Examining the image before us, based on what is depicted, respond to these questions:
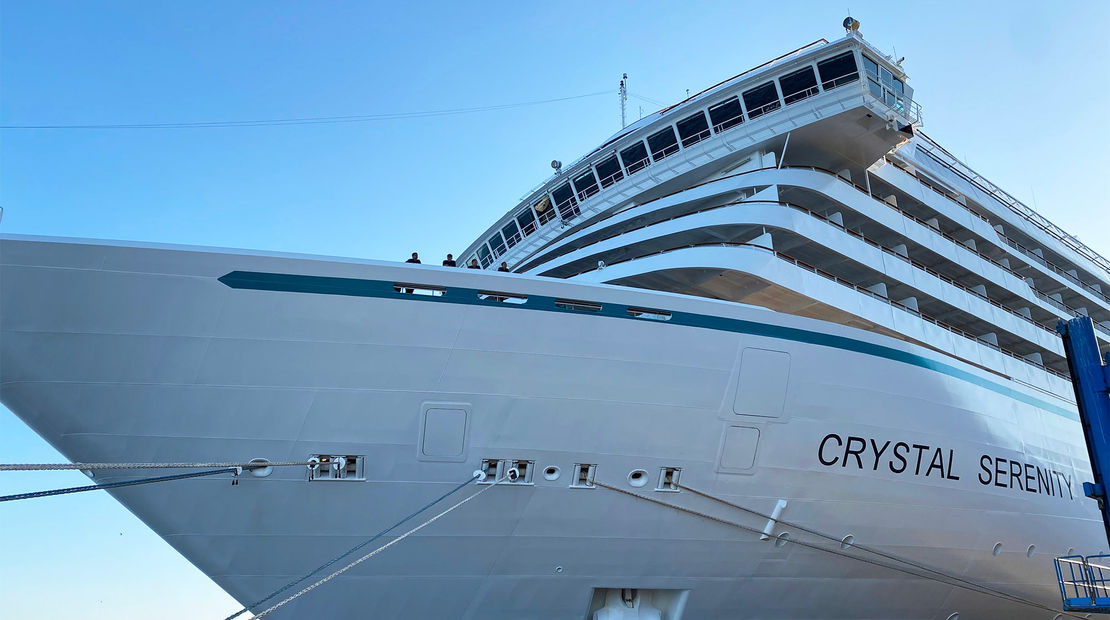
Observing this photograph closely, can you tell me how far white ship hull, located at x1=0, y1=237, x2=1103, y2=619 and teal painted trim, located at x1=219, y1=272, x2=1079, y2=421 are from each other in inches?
1.0

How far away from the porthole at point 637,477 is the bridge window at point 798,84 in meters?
7.67

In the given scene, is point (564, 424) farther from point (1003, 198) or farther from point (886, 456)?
point (1003, 198)

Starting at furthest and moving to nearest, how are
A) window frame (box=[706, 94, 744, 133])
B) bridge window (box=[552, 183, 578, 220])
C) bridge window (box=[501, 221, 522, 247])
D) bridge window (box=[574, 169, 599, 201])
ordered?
bridge window (box=[501, 221, 522, 247]) → bridge window (box=[552, 183, 578, 220]) → bridge window (box=[574, 169, 599, 201]) → window frame (box=[706, 94, 744, 133])

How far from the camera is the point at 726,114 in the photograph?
13.5 metres

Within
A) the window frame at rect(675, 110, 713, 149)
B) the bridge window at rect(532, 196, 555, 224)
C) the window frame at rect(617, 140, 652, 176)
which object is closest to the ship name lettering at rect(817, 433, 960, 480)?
the window frame at rect(675, 110, 713, 149)

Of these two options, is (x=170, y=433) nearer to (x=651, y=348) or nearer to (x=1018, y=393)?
(x=651, y=348)

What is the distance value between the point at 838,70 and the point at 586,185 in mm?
4909

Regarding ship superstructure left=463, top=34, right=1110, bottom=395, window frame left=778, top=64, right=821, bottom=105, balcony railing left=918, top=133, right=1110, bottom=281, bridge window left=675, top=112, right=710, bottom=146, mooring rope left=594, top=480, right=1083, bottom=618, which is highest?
balcony railing left=918, top=133, right=1110, bottom=281

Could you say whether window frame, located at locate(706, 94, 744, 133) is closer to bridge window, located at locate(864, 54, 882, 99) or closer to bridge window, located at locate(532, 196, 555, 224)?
bridge window, located at locate(864, 54, 882, 99)

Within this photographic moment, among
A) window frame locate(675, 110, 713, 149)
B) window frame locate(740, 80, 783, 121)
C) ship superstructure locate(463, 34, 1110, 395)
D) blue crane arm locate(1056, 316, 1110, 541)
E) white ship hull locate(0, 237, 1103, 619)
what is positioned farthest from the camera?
window frame locate(675, 110, 713, 149)

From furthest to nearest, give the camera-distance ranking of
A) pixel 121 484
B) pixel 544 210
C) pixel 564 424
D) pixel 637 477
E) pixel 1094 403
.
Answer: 1. pixel 544 210
2. pixel 1094 403
3. pixel 637 477
4. pixel 564 424
5. pixel 121 484

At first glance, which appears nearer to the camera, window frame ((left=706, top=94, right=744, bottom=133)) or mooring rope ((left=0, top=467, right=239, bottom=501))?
mooring rope ((left=0, top=467, right=239, bottom=501))

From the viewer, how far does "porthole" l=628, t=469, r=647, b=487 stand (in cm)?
809

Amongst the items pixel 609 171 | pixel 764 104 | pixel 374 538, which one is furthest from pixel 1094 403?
pixel 374 538
